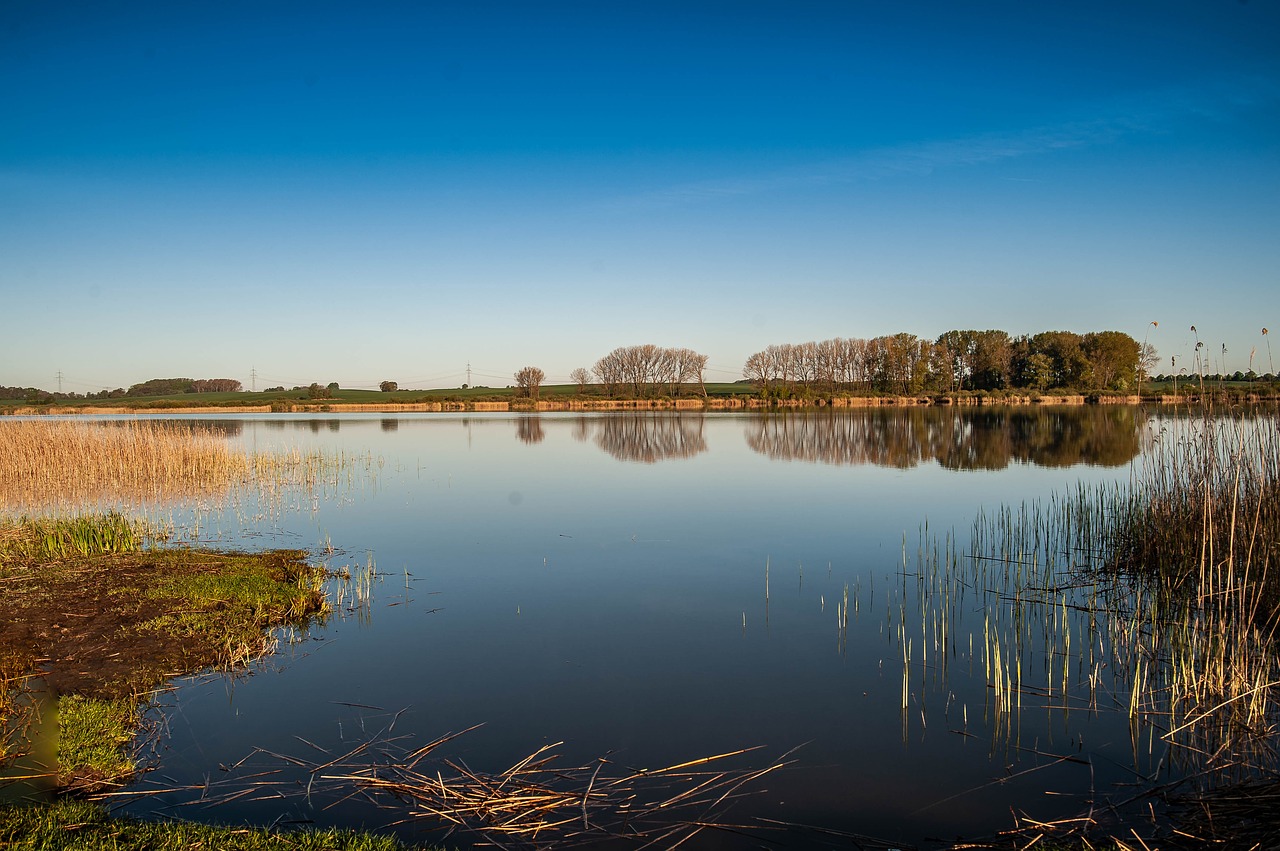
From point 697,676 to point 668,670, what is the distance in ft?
1.09

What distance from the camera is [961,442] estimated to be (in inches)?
1356

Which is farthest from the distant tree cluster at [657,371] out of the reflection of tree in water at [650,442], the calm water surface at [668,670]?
the calm water surface at [668,670]

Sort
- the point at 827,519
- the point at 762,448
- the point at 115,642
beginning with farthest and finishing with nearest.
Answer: the point at 762,448 → the point at 827,519 → the point at 115,642

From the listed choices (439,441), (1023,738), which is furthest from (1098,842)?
(439,441)

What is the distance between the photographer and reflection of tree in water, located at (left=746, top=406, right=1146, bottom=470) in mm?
26780

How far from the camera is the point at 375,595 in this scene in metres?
10.7

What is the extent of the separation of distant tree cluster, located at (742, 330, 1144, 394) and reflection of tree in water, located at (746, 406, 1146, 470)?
41.7 meters

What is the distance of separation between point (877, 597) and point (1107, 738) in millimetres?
4170

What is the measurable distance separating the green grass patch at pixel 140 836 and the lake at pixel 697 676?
378 mm

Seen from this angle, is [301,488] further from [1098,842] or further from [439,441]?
[1098,842]

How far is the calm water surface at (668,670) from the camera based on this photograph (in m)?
5.39

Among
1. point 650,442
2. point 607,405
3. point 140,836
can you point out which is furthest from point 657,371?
point 140,836

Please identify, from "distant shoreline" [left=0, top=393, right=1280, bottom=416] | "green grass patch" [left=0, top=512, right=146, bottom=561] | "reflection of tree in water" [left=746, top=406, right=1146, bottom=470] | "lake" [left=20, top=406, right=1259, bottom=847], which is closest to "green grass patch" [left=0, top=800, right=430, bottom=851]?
"lake" [left=20, top=406, right=1259, bottom=847]

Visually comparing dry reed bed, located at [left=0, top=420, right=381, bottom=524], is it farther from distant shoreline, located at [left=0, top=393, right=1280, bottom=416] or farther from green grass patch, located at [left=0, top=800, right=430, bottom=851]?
distant shoreline, located at [left=0, top=393, right=1280, bottom=416]
